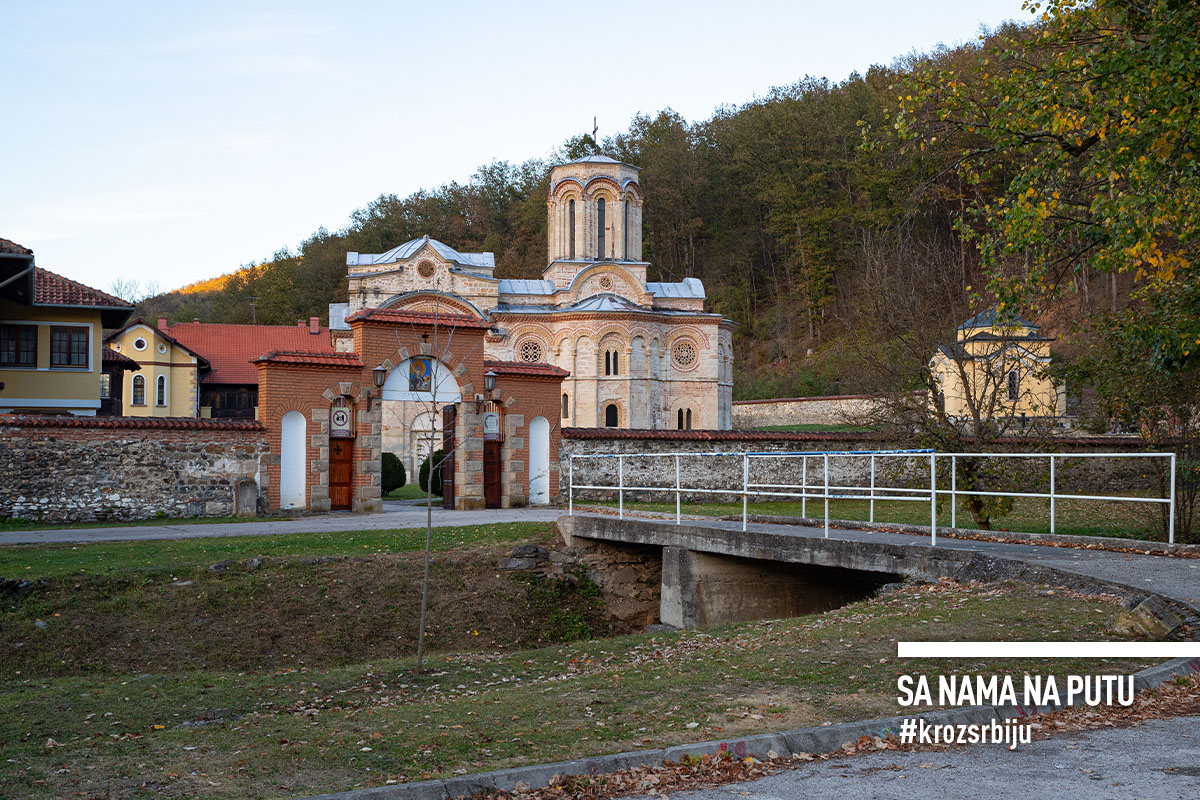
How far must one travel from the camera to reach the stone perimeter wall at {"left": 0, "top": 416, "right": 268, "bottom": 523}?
20188mm

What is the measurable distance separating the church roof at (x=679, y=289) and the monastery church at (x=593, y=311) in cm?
17

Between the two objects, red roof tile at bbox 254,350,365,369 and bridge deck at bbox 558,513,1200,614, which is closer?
bridge deck at bbox 558,513,1200,614

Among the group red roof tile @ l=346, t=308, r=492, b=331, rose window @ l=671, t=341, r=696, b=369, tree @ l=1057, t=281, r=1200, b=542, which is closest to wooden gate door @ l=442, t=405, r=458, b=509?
red roof tile @ l=346, t=308, r=492, b=331

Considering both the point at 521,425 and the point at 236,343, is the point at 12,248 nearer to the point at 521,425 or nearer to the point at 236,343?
the point at 521,425

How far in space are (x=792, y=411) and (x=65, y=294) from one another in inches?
1476

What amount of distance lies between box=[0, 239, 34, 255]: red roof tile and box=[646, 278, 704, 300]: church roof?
32.8 meters

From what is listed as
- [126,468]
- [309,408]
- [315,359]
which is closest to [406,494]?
[309,408]

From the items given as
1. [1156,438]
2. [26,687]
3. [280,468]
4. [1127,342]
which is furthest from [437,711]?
[280,468]

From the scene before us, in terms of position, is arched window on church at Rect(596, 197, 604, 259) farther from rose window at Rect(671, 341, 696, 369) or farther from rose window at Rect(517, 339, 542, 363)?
rose window at Rect(671, 341, 696, 369)

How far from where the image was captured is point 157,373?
54594 mm

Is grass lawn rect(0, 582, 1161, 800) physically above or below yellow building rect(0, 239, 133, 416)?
below

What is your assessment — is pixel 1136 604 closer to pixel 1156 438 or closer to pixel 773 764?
pixel 773 764

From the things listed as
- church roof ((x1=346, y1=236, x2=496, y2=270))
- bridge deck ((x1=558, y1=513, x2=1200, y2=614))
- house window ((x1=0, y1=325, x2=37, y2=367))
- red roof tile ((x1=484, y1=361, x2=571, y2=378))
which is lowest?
bridge deck ((x1=558, y1=513, x2=1200, y2=614))

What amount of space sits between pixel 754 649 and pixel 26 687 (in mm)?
6960
